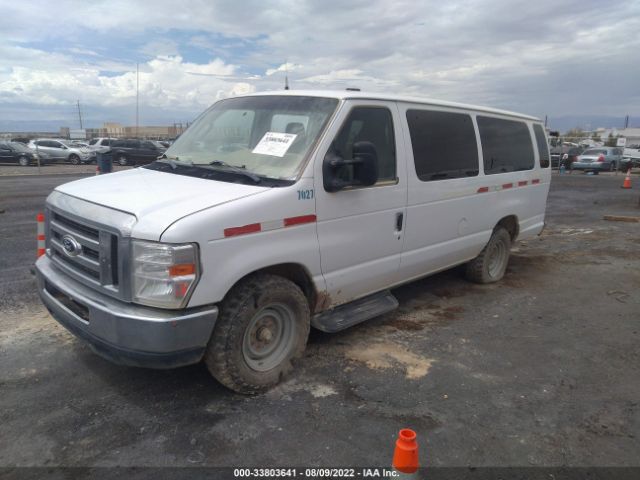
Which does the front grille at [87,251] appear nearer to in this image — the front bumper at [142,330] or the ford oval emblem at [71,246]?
the ford oval emblem at [71,246]

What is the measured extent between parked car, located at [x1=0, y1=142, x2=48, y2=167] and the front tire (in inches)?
1077

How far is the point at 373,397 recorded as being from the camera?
11.9ft

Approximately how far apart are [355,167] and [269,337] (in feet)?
4.68

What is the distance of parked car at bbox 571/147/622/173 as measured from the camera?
28.2 metres

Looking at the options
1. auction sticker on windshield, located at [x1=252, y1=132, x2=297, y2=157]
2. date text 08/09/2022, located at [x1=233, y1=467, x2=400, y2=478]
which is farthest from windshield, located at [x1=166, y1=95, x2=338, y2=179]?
date text 08/09/2022, located at [x1=233, y1=467, x2=400, y2=478]

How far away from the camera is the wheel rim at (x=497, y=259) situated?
6562 millimetres

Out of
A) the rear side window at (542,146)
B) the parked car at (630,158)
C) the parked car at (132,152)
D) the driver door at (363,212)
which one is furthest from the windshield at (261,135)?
the parked car at (630,158)

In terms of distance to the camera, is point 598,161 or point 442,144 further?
point 598,161

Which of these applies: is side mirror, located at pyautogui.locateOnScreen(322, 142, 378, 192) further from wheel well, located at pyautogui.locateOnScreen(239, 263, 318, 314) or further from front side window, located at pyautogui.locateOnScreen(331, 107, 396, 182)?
wheel well, located at pyautogui.locateOnScreen(239, 263, 318, 314)

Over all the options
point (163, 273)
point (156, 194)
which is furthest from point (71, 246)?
point (163, 273)

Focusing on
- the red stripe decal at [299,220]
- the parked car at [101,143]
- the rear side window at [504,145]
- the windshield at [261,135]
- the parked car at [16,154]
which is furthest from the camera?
the parked car at [101,143]

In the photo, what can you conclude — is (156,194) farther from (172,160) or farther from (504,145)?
(504,145)

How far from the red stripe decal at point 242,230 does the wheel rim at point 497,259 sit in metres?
4.12

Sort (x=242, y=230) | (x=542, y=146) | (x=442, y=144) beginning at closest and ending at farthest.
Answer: (x=242, y=230), (x=442, y=144), (x=542, y=146)
